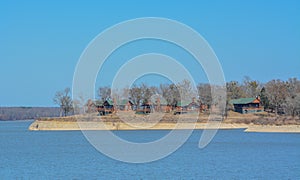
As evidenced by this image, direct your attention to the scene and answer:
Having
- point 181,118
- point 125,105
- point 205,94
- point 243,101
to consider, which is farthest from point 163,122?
point 243,101

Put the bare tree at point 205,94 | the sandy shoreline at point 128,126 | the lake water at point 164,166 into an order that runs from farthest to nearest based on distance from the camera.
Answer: the bare tree at point 205,94 < the sandy shoreline at point 128,126 < the lake water at point 164,166

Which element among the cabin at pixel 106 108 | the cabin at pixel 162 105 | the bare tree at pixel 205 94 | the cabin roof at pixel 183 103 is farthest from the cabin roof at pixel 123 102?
the bare tree at pixel 205 94

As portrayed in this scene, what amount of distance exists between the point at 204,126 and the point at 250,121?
313 inches

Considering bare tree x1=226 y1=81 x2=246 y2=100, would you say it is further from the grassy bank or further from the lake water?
the lake water

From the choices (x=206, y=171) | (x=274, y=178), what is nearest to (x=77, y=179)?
(x=206, y=171)

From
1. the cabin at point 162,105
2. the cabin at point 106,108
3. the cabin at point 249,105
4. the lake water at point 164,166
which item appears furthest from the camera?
the cabin at point 249,105

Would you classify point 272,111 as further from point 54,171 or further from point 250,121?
point 54,171

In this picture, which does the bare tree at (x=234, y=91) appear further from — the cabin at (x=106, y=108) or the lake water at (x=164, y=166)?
the lake water at (x=164, y=166)

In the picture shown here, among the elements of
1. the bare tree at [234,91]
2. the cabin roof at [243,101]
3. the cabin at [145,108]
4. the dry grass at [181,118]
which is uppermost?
the bare tree at [234,91]

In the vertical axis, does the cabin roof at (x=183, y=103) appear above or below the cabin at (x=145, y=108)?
above

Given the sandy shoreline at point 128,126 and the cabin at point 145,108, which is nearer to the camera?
the sandy shoreline at point 128,126

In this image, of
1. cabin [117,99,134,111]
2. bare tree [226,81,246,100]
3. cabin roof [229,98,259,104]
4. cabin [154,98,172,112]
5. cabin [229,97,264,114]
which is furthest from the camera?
bare tree [226,81,246,100]

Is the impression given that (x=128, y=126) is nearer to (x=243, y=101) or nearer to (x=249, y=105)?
(x=249, y=105)

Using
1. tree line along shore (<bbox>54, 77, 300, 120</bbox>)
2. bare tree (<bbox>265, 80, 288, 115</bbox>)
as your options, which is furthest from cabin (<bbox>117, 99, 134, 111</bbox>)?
bare tree (<bbox>265, 80, 288, 115</bbox>)
